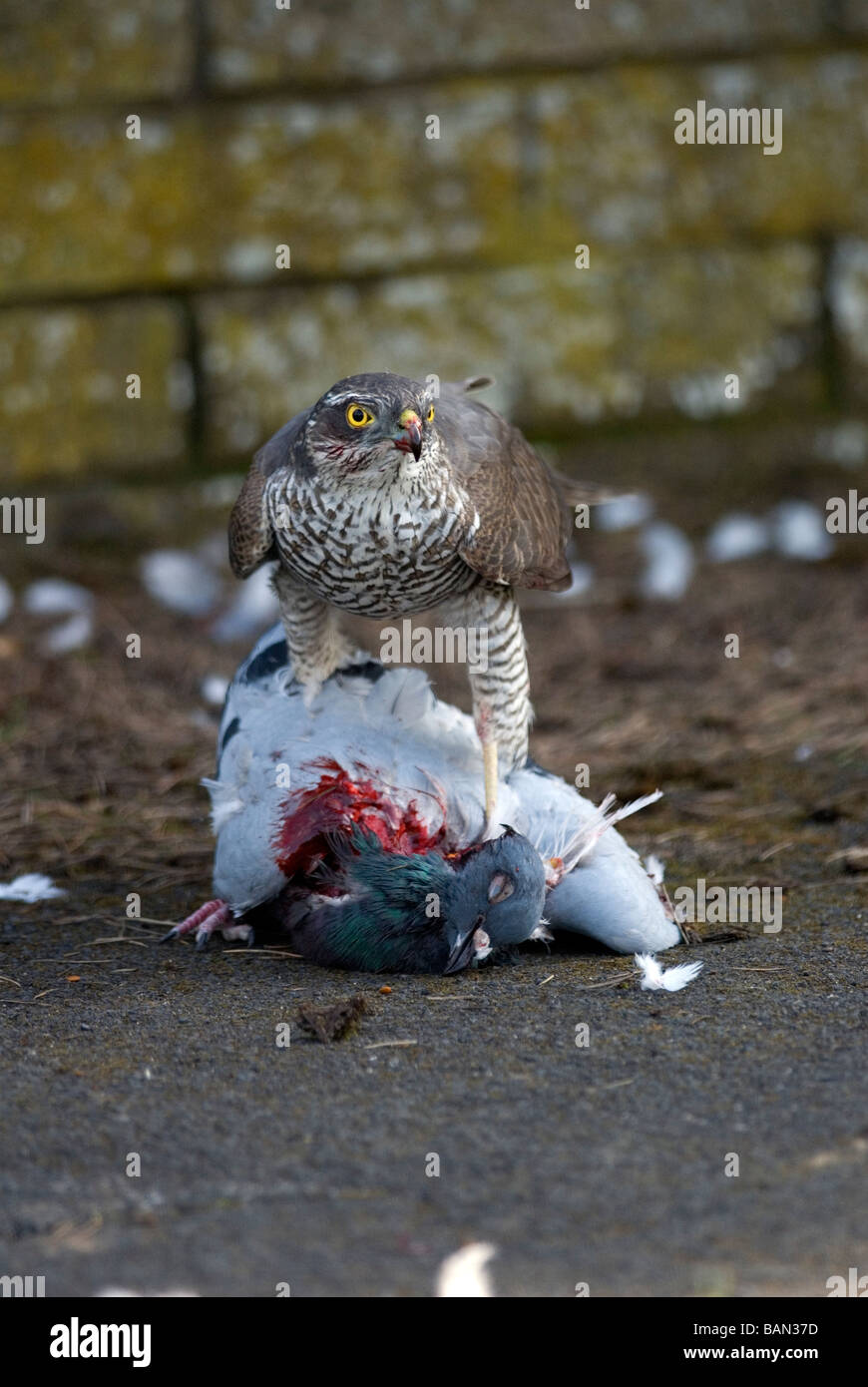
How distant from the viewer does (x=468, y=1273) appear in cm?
220

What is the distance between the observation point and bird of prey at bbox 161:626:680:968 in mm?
3533

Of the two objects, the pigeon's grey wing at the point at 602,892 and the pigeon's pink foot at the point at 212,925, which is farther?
the pigeon's pink foot at the point at 212,925

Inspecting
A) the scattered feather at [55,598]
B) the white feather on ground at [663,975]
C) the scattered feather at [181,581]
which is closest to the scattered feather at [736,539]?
the scattered feather at [181,581]

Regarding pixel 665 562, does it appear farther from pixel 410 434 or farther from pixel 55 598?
pixel 410 434

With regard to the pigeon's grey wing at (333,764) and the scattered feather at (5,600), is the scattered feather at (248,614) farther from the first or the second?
the pigeon's grey wing at (333,764)

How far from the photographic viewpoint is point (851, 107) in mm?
7055

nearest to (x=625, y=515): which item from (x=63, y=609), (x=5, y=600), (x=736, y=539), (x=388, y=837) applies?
(x=736, y=539)

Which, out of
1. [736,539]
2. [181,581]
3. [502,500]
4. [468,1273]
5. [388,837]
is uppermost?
[736,539]

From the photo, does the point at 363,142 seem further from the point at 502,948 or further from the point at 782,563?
the point at 502,948

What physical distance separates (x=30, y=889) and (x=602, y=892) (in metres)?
1.52

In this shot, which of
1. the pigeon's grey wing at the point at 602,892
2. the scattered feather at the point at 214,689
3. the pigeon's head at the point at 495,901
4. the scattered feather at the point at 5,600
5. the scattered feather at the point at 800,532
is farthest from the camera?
the scattered feather at the point at 800,532

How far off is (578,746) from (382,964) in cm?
183

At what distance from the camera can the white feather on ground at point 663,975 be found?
3312mm

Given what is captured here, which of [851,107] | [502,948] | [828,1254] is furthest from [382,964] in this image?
[851,107]
